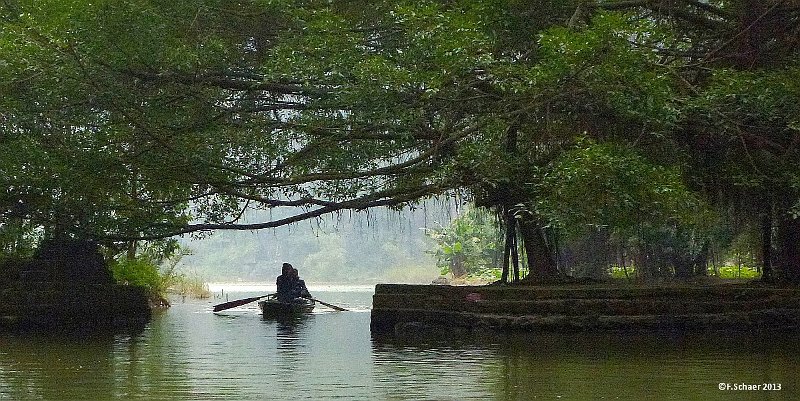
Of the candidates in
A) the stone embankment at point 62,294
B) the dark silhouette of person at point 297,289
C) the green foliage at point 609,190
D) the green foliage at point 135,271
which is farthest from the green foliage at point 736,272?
the green foliage at point 609,190

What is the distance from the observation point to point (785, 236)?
15578 millimetres

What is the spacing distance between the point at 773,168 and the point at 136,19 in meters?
7.95

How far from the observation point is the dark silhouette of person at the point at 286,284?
23.9 metres

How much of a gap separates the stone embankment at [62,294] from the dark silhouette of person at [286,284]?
187 inches

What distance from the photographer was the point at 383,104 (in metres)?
11.6

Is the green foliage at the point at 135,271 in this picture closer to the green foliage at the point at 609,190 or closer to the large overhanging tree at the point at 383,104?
the large overhanging tree at the point at 383,104

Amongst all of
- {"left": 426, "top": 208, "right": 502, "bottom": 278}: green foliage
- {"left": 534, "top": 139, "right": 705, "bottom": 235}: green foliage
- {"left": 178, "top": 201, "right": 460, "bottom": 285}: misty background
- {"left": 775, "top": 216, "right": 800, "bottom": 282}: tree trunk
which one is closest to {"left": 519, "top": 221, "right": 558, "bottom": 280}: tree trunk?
{"left": 775, "top": 216, "right": 800, "bottom": 282}: tree trunk

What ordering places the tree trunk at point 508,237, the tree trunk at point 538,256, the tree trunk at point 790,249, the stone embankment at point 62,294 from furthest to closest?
the stone embankment at point 62,294 → the tree trunk at point 508,237 → the tree trunk at point 538,256 → the tree trunk at point 790,249

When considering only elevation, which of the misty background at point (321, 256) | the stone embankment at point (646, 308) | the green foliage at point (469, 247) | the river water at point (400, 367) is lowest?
the river water at point (400, 367)

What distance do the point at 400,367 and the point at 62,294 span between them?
9434 millimetres

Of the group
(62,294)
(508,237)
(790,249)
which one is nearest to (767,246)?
(790,249)

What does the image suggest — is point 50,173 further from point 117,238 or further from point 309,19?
point 309,19

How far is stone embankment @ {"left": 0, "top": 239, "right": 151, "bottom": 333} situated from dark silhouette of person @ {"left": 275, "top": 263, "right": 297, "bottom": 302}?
15.6 feet

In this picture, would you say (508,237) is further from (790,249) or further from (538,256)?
(790,249)
